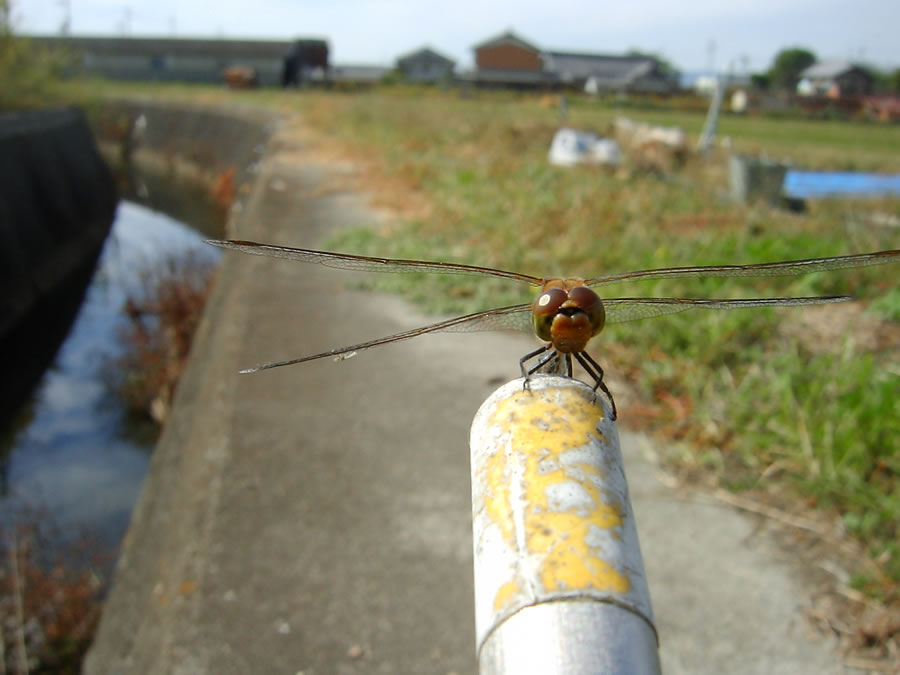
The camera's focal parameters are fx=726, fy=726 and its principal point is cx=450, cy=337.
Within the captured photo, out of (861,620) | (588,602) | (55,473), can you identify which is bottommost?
(55,473)

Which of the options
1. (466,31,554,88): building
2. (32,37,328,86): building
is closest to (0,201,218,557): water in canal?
(32,37,328,86): building

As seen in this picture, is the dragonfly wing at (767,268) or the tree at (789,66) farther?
the tree at (789,66)

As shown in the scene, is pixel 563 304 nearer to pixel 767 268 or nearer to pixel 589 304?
pixel 589 304

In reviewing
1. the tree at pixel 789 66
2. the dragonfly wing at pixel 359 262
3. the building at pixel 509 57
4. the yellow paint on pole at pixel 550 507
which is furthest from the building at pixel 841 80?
the yellow paint on pole at pixel 550 507

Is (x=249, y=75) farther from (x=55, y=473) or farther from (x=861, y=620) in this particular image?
(x=861, y=620)

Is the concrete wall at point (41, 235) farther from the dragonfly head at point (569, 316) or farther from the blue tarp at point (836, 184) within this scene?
the blue tarp at point (836, 184)

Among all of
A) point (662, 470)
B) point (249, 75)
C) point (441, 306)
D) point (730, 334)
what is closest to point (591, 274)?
point (441, 306)

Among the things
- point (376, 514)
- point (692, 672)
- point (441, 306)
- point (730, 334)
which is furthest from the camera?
point (441, 306)

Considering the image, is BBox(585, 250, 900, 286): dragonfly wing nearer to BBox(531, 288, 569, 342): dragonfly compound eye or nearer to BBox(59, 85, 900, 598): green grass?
BBox(531, 288, 569, 342): dragonfly compound eye
